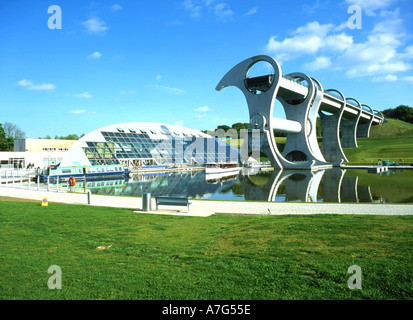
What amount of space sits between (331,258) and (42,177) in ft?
111

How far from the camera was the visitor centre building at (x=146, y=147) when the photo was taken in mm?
46500

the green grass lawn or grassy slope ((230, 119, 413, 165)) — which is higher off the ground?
grassy slope ((230, 119, 413, 165))

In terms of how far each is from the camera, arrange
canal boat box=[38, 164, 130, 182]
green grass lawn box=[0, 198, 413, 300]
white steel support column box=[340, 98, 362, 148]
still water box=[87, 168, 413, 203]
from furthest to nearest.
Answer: white steel support column box=[340, 98, 362, 148] < canal boat box=[38, 164, 130, 182] < still water box=[87, 168, 413, 203] < green grass lawn box=[0, 198, 413, 300]

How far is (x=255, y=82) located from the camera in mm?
51219

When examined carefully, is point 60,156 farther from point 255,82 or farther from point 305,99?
point 305,99

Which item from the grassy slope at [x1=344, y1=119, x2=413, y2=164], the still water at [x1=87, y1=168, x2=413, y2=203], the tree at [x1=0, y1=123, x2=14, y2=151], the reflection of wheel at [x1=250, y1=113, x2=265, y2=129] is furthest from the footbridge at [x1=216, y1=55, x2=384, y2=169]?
the tree at [x1=0, y1=123, x2=14, y2=151]

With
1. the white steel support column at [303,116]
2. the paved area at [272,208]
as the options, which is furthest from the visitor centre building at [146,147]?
the paved area at [272,208]

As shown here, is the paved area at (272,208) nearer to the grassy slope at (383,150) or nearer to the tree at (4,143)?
the grassy slope at (383,150)

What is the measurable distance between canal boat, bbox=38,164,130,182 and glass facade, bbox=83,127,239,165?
711 centimetres

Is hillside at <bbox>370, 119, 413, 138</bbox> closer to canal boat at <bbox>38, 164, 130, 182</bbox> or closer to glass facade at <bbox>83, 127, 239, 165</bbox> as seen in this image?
glass facade at <bbox>83, 127, 239, 165</bbox>

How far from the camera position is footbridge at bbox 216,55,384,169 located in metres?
49.4
